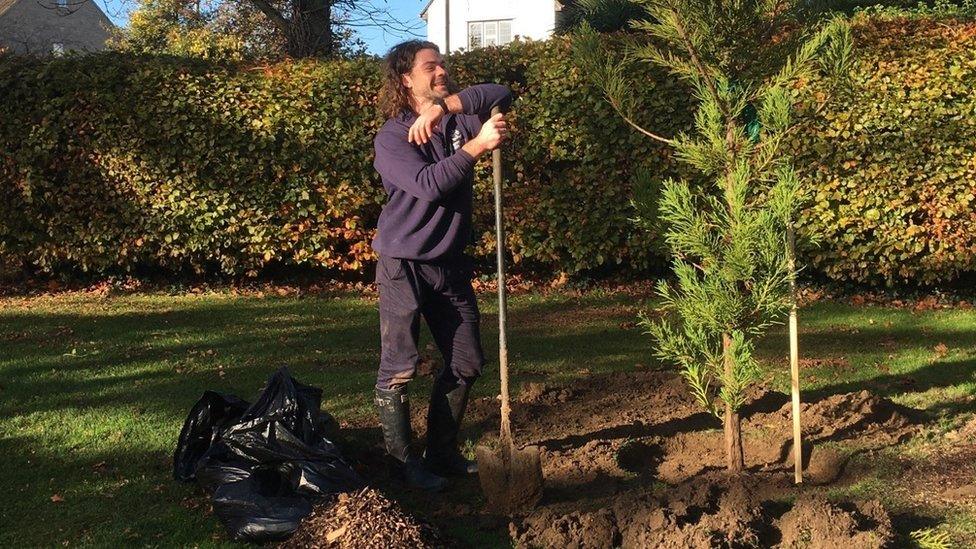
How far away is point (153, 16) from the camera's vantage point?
85.7ft

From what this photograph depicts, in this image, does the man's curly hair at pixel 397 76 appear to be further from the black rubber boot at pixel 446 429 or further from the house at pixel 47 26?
the house at pixel 47 26

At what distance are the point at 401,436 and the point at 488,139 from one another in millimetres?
1475

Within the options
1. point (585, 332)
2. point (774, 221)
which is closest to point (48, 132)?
point (585, 332)

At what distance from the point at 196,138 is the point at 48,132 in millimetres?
1615

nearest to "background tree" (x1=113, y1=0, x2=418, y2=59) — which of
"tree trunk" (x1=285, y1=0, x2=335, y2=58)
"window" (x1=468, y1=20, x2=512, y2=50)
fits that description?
"tree trunk" (x1=285, y1=0, x2=335, y2=58)

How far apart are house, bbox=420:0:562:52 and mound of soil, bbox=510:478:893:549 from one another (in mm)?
30700

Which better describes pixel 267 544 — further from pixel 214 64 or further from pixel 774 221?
pixel 214 64

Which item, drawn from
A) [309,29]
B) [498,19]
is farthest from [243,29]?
[498,19]

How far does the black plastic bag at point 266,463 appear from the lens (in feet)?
11.9

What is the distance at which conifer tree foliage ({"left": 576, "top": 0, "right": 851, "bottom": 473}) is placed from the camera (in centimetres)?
386

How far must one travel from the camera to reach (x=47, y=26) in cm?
3631

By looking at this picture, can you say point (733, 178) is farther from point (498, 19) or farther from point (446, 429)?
point (498, 19)

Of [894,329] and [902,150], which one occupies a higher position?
[902,150]

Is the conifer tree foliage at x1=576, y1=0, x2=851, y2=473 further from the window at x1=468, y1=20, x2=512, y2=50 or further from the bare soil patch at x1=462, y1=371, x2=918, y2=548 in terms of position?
the window at x1=468, y1=20, x2=512, y2=50
